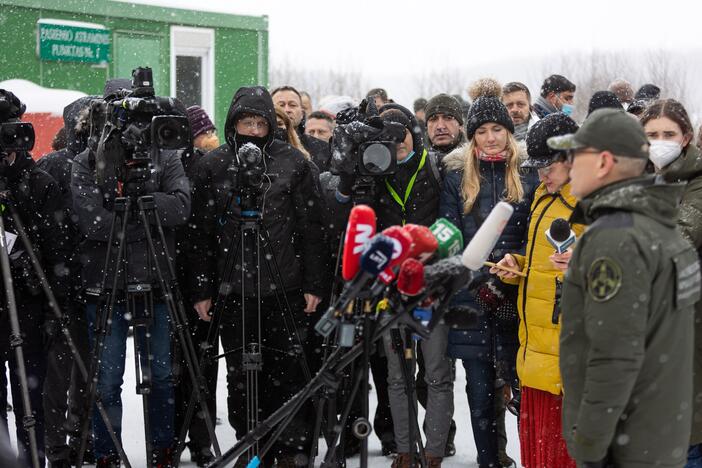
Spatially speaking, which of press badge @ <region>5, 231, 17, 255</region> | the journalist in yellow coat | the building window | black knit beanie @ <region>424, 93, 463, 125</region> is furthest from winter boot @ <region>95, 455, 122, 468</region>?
the building window

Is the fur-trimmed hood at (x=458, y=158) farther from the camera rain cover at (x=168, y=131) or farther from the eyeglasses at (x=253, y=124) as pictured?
the camera rain cover at (x=168, y=131)

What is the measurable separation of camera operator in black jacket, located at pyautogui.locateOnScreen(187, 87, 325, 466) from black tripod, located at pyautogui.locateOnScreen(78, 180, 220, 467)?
0.98ft

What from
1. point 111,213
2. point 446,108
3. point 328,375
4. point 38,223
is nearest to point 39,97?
point 446,108

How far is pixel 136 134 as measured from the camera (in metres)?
4.57

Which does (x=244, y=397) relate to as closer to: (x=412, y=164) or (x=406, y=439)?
(x=406, y=439)

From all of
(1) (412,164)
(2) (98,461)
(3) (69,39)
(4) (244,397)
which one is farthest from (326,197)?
(3) (69,39)

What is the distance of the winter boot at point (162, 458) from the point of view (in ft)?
17.2

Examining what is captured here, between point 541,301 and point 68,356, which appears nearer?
point 541,301

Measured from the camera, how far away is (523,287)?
4.55 meters

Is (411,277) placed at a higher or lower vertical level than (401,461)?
higher

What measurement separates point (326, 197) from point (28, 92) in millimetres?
6586

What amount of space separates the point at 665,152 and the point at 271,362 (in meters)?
2.53

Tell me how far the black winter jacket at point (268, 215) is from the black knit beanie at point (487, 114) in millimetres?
969

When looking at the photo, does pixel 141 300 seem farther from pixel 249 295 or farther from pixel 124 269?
pixel 249 295
